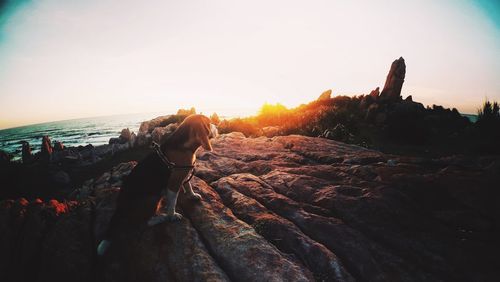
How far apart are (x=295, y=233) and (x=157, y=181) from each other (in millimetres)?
2514

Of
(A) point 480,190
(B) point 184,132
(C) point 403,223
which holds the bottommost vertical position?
(C) point 403,223

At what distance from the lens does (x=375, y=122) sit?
64.6 feet

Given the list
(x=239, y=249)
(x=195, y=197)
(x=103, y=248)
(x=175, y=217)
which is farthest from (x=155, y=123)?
(x=239, y=249)

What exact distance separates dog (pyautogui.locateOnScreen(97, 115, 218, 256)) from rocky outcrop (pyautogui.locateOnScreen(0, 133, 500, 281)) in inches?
12.1

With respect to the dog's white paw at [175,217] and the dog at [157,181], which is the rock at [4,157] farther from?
the dog's white paw at [175,217]

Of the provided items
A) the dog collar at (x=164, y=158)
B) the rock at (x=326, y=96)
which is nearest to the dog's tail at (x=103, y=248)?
the dog collar at (x=164, y=158)

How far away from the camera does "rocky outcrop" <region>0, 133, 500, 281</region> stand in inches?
123

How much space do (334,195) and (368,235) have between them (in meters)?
1.11

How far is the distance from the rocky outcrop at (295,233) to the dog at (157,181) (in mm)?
308

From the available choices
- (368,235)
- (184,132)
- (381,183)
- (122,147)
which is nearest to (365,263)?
(368,235)

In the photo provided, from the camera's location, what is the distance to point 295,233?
12.1 feet

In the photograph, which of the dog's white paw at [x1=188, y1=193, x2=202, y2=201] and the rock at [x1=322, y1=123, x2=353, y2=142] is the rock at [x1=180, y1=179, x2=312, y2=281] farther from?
the rock at [x1=322, y1=123, x2=353, y2=142]

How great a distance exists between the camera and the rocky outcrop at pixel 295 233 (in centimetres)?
311

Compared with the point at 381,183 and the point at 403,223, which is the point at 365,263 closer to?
the point at 403,223
